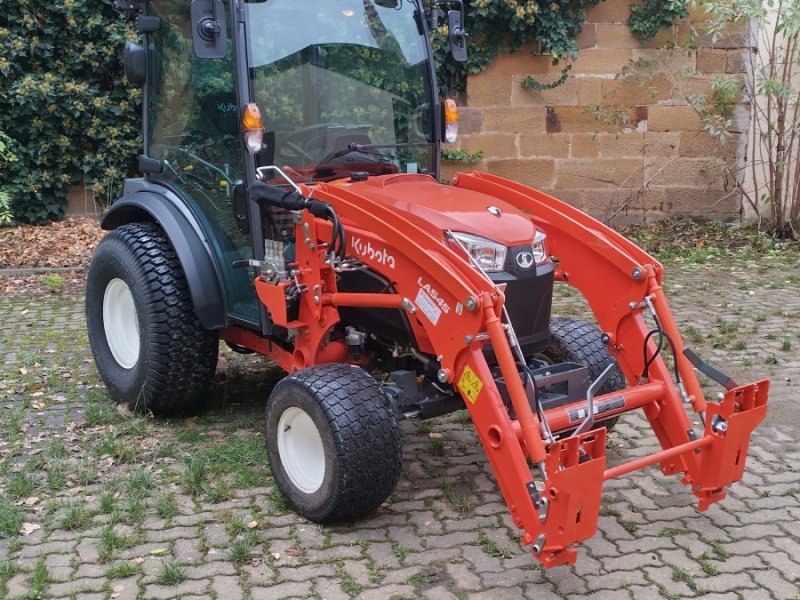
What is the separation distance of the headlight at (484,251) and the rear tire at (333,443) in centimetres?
64

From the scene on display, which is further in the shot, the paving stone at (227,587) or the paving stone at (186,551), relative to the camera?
the paving stone at (186,551)

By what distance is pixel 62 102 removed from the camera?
351 inches

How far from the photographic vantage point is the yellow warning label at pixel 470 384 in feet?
10.3

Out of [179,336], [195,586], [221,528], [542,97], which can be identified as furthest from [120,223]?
[542,97]

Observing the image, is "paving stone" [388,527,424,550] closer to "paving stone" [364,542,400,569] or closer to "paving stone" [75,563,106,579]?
"paving stone" [364,542,400,569]

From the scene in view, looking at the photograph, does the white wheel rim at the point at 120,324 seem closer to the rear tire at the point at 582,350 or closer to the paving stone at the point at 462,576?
the rear tire at the point at 582,350

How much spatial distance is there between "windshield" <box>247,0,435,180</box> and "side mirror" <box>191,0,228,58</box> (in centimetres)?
26

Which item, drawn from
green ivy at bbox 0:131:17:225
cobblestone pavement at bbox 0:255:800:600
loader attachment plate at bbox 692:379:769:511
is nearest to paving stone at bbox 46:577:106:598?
cobblestone pavement at bbox 0:255:800:600

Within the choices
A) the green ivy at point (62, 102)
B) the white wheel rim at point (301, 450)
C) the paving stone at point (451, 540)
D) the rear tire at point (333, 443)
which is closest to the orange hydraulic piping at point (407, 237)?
the rear tire at point (333, 443)

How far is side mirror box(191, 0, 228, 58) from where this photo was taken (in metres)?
3.47

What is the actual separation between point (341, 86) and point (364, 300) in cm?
112

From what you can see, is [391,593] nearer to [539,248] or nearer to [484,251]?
[484,251]

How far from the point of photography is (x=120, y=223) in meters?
4.95

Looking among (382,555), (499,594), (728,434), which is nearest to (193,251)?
(382,555)
